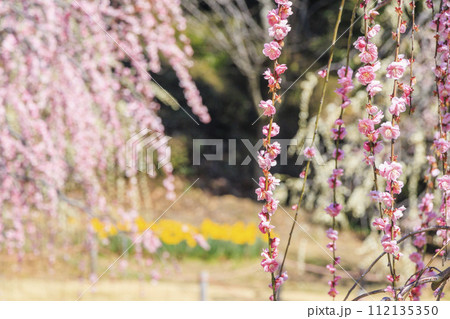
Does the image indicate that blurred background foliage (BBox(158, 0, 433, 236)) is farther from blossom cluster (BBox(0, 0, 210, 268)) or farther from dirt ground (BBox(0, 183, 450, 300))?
blossom cluster (BBox(0, 0, 210, 268))

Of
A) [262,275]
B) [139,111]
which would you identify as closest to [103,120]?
[139,111]

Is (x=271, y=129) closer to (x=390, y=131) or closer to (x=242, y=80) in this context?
(x=390, y=131)

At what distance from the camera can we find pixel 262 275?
4.88 m

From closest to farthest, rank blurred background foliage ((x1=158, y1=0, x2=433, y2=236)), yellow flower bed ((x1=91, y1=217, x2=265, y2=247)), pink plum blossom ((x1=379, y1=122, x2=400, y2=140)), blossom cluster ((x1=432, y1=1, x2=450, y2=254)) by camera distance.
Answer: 1. pink plum blossom ((x1=379, y1=122, x2=400, y2=140))
2. blossom cluster ((x1=432, y1=1, x2=450, y2=254))
3. yellow flower bed ((x1=91, y1=217, x2=265, y2=247))
4. blurred background foliage ((x1=158, y1=0, x2=433, y2=236))

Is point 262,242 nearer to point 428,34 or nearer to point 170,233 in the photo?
point 170,233

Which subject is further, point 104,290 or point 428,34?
point 104,290

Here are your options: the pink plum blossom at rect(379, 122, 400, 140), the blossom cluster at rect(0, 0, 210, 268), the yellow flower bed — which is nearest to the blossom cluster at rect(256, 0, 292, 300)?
the pink plum blossom at rect(379, 122, 400, 140)

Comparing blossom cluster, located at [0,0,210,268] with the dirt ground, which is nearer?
blossom cluster, located at [0,0,210,268]

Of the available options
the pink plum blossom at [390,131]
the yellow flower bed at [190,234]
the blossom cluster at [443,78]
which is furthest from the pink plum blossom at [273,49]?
the yellow flower bed at [190,234]

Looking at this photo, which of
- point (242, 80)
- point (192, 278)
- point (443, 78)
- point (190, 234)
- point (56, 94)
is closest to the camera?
point (443, 78)

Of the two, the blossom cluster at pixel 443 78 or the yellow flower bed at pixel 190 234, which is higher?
the yellow flower bed at pixel 190 234

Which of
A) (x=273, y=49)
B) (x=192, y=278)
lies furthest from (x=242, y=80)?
(x=273, y=49)

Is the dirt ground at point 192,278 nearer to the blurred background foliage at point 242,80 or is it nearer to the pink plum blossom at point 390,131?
the blurred background foliage at point 242,80
